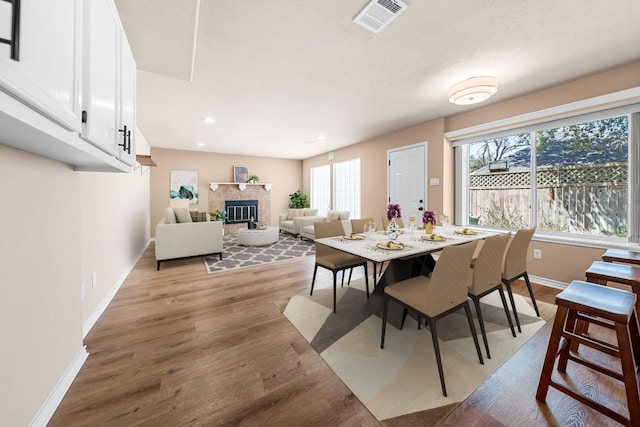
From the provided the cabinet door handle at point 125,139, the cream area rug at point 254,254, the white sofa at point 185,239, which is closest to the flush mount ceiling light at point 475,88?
the cabinet door handle at point 125,139

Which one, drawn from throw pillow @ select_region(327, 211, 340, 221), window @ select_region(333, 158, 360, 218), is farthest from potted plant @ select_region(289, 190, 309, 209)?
throw pillow @ select_region(327, 211, 340, 221)

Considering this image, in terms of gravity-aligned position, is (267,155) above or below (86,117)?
above

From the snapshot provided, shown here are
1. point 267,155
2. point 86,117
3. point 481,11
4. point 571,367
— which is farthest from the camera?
point 267,155

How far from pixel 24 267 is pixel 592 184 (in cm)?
508

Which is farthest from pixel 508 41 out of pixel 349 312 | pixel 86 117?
pixel 86 117

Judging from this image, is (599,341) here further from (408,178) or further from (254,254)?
(254,254)

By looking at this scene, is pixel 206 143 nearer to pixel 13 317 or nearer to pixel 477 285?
pixel 13 317

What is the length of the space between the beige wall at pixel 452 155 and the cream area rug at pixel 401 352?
94 centimetres

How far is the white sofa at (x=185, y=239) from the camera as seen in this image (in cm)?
372

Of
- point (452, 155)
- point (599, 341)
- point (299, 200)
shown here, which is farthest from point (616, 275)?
point (299, 200)

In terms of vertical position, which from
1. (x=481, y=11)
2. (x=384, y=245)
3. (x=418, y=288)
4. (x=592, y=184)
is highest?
(x=481, y=11)

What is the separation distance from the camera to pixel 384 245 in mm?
2061

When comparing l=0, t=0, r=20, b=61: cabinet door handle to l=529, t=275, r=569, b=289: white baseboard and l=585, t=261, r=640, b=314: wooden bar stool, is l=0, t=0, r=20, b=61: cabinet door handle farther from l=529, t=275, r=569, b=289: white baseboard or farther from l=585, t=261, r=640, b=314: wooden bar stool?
l=529, t=275, r=569, b=289: white baseboard

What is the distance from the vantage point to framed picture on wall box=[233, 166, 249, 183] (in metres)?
7.28
